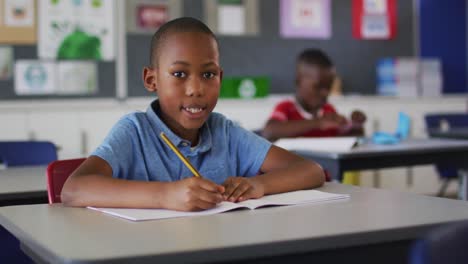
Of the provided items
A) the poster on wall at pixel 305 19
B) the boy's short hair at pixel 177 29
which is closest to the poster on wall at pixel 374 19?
the poster on wall at pixel 305 19

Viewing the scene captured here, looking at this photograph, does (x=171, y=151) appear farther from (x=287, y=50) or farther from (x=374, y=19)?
(x=374, y=19)

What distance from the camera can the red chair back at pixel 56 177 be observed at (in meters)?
1.74

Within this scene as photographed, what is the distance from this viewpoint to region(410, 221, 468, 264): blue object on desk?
2.48ft

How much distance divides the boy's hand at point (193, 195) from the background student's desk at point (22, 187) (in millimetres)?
650

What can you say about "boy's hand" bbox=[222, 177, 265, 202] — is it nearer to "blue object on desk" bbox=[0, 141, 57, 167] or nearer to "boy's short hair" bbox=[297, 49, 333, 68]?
"blue object on desk" bbox=[0, 141, 57, 167]

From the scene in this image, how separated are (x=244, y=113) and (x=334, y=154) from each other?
222 centimetres

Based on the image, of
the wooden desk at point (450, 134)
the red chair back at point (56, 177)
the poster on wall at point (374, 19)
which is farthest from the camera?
the poster on wall at point (374, 19)

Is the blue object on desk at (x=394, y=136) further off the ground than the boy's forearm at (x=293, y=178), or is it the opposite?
the boy's forearm at (x=293, y=178)

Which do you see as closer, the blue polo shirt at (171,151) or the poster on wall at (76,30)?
the blue polo shirt at (171,151)

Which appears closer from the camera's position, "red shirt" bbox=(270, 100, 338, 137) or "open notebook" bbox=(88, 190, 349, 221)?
"open notebook" bbox=(88, 190, 349, 221)

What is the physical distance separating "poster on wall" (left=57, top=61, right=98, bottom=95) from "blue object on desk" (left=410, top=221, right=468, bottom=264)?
160 inches

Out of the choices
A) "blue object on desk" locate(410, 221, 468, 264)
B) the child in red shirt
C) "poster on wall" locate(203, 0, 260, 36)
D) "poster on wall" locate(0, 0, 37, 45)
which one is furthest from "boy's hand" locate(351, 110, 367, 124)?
"blue object on desk" locate(410, 221, 468, 264)

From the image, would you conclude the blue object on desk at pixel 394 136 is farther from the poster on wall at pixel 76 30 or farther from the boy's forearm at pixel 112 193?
the boy's forearm at pixel 112 193

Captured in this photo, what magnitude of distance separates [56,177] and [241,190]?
1.63 ft
